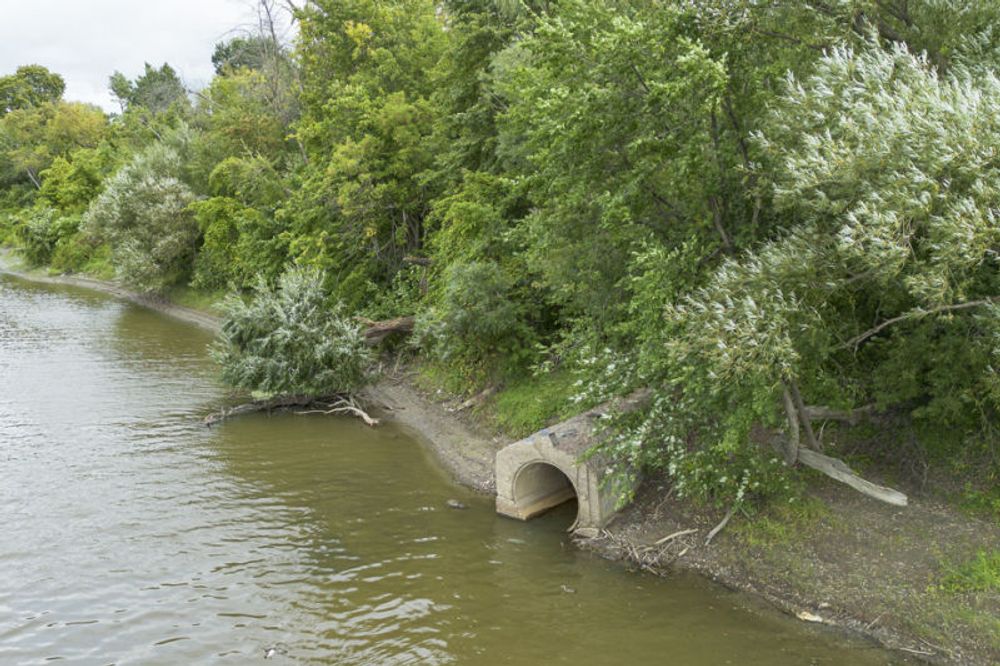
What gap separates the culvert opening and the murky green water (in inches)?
15.1

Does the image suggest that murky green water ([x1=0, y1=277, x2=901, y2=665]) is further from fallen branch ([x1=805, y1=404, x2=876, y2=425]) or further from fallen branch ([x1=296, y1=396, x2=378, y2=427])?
fallen branch ([x1=805, y1=404, x2=876, y2=425])

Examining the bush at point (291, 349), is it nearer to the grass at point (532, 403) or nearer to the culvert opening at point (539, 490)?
the grass at point (532, 403)

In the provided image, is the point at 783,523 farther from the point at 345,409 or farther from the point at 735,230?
the point at 345,409

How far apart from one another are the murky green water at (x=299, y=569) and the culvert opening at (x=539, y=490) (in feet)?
1.26

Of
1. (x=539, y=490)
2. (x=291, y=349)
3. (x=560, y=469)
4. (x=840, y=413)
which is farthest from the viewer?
(x=291, y=349)

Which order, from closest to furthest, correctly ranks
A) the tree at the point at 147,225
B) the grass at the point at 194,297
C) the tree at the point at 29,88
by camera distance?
the grass at the point at 194,297
the tree at the point at 147,225
the tree at the point at 29,88

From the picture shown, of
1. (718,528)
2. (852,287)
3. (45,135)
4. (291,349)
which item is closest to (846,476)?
(718,528)

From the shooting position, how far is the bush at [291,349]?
2288 centimetres

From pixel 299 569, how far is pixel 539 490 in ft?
17.6

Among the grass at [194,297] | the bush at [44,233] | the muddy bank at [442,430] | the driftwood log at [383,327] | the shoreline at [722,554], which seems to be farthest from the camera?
the bush at [44,233]

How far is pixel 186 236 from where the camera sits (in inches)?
1713

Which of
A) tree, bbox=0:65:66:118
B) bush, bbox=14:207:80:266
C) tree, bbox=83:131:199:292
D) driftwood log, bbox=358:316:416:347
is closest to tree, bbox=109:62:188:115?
tree, bbox=0:65:66:118

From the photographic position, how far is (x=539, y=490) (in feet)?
54.1

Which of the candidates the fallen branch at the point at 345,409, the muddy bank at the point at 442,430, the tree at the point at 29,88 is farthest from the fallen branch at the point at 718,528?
the tree at the point at 29,88
